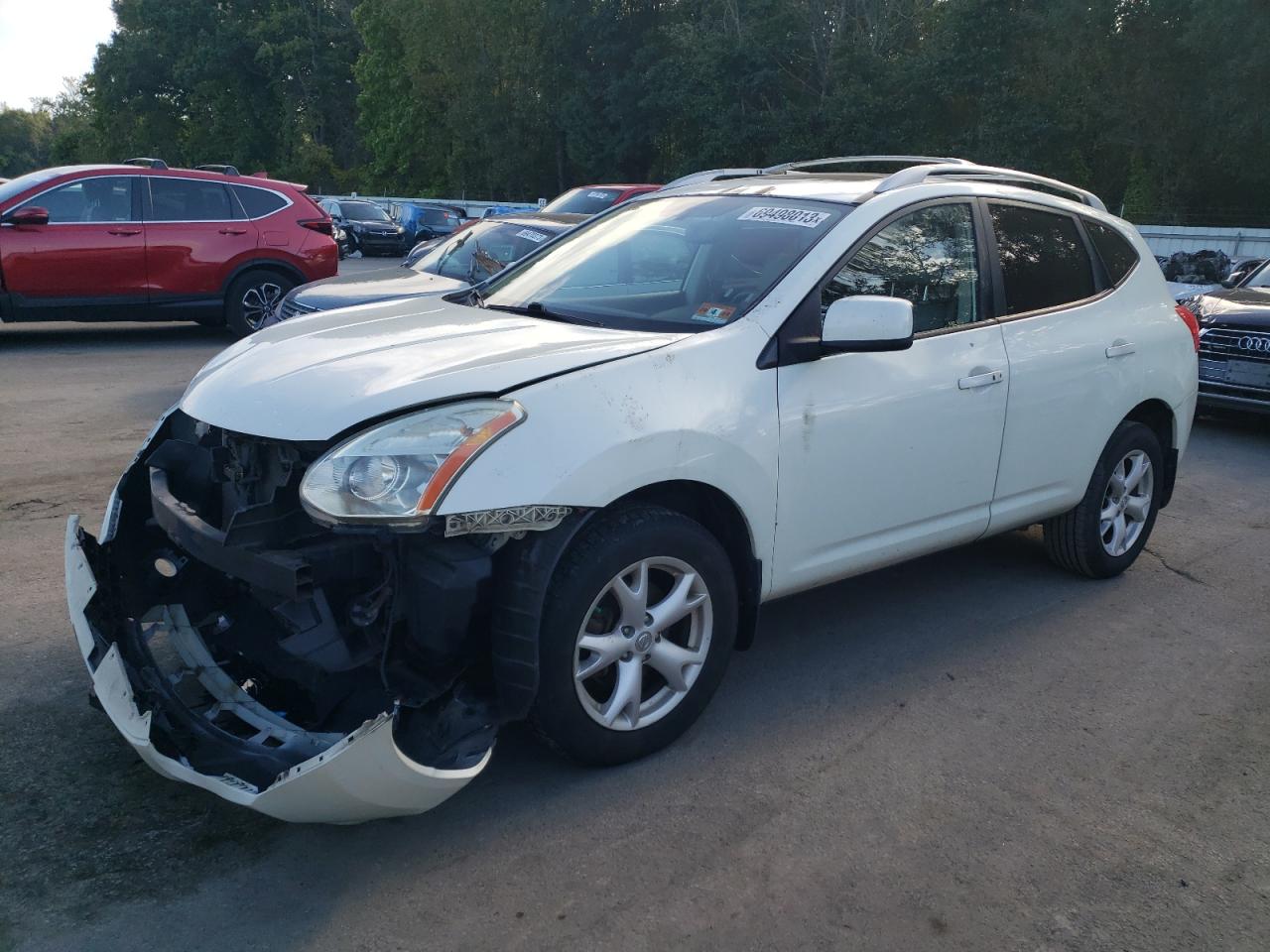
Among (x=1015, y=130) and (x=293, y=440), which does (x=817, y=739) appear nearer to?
(x=293, y=440)

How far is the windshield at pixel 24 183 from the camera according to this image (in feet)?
34.6

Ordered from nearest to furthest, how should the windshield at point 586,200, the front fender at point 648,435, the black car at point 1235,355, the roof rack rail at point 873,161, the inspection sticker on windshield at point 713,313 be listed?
the front fender at point 648,435, the inspection sticker on windshield at point 713,313, the roof rack rail at point 873,161, the black car at point 1235,355, the windshield at point 586,200

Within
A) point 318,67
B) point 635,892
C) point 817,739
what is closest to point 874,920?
point 635,892

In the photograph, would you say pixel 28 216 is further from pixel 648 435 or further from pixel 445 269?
pixel 648 435

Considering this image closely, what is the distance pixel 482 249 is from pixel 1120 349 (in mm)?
5829

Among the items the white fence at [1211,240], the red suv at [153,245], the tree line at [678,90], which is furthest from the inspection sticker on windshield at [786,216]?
the tree line at [678,90]

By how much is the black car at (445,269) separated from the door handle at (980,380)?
14.1 feet

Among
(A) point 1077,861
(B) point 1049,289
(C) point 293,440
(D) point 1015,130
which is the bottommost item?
(A) point 1077,861

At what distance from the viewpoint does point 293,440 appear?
9.69ft

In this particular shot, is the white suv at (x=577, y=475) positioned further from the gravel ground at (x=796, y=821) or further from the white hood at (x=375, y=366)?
the gravel ground at (x=796, y=821)

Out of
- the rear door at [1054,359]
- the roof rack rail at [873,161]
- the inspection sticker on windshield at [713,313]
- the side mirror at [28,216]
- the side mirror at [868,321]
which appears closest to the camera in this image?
the side mirror at [868,321]

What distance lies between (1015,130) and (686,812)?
32.9 m

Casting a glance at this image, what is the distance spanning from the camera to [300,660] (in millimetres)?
2945

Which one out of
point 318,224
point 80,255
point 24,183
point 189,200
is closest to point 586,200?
point 318,224
